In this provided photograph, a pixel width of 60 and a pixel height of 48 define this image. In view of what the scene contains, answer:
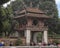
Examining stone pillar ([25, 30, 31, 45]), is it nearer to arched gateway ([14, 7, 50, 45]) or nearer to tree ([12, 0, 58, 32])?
arched gateway ([14, 7, 50, 45])

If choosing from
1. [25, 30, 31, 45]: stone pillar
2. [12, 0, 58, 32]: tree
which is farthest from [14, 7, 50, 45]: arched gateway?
[12, 0, 58, 32]: tree

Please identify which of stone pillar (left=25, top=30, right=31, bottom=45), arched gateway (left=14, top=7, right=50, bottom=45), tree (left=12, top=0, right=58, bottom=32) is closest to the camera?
stone pillar (left=25, top=30, right=31, bottom=45)

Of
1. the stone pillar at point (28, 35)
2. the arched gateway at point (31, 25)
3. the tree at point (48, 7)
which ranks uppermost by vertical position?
the tree at point (48, 7)

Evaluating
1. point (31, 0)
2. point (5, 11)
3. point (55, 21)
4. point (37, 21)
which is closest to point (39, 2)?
point (31, 0)

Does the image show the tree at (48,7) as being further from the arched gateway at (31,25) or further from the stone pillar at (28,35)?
the stone pillar at (28,35)

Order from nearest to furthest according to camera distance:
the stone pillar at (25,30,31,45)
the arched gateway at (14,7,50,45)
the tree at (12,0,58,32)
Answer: the stone pillar at (25,30,31,45) < the arched gateway at (14,7,50,45) < the tree at (12,0,58,32)

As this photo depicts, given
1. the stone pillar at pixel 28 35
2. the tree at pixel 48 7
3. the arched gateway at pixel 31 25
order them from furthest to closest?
the tree at pixel 48 7 < the arched gateway at pixel 31 25 < the stone pillar at pixel 28 35

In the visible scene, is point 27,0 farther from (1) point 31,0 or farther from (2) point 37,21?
(2) point 37,21

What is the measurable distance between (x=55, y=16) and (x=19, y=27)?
17741 mm

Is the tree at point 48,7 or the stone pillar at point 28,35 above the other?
the tree at point 48,7

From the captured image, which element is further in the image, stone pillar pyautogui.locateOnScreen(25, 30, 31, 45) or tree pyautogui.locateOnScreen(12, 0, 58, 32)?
tree pyautogui.locateOnScreen(12, 0, 58, 32)

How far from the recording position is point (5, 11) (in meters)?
34.5

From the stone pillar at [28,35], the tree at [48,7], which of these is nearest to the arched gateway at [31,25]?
the stone pillar at [28,35]

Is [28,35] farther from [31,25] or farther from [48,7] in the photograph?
[48,7]
